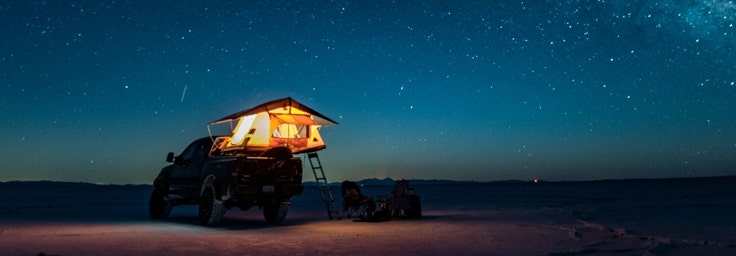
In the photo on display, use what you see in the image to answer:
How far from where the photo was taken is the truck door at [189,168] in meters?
15.6

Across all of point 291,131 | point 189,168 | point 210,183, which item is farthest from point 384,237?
point 189,168

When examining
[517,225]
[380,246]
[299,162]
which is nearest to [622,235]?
[517,225]

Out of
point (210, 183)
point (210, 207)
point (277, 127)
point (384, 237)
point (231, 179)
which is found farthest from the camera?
point (277, 127)

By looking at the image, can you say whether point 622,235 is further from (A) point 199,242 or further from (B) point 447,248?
(A) point 199,242

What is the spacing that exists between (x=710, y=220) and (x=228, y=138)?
11494 mm

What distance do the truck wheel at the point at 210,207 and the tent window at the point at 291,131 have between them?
226 cm

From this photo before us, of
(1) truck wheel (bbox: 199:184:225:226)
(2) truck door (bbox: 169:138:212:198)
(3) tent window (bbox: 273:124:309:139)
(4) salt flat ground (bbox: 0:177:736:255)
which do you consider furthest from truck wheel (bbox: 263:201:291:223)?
(2) truck door (bbox: 169:138:212:198)

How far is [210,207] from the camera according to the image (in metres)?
14.5

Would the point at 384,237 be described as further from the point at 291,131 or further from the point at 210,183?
the point at 291,131

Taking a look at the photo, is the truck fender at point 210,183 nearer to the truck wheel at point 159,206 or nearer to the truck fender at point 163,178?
the truck fender at point 163,178

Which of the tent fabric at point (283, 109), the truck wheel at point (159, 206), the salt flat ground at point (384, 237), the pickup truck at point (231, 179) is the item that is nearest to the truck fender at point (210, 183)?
the pickup truck at point (231, 179)

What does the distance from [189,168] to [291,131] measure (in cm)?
260

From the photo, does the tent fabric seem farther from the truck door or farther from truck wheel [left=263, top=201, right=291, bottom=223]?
truck wheel [left=263, top=201, right=291, bottom=223]

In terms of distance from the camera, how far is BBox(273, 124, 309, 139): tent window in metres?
16.3
